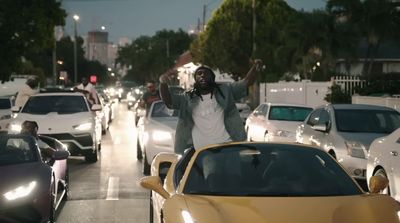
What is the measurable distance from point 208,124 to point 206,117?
0.26 feet

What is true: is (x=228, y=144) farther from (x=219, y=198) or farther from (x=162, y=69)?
(x=162, y=69)

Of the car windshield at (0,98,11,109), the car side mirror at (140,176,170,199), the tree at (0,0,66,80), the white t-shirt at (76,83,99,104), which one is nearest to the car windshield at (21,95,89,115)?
the white t-shirt at (76,83,99,104)

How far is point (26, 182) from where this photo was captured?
27.0 ft

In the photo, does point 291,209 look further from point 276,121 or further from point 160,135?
point 276,121

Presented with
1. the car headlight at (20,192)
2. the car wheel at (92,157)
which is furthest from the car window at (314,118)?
the car headlight at (20,192)

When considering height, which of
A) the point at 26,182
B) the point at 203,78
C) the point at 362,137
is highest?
the point at 203,78

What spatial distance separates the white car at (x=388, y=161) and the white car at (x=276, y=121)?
7.58 meters

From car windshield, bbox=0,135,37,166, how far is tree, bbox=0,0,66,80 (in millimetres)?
23945

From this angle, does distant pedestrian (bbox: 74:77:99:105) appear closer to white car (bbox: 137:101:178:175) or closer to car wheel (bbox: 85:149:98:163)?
car wheel (bbox: 85:149:98:163)

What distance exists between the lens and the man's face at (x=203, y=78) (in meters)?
7.97

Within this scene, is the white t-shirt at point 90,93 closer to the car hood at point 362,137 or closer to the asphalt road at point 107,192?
the asphalt road at point 107,192

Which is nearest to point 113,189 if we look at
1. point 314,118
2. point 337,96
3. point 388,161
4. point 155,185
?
point 314,118

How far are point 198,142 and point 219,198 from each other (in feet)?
7.11

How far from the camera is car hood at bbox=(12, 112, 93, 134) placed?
16078 mm
